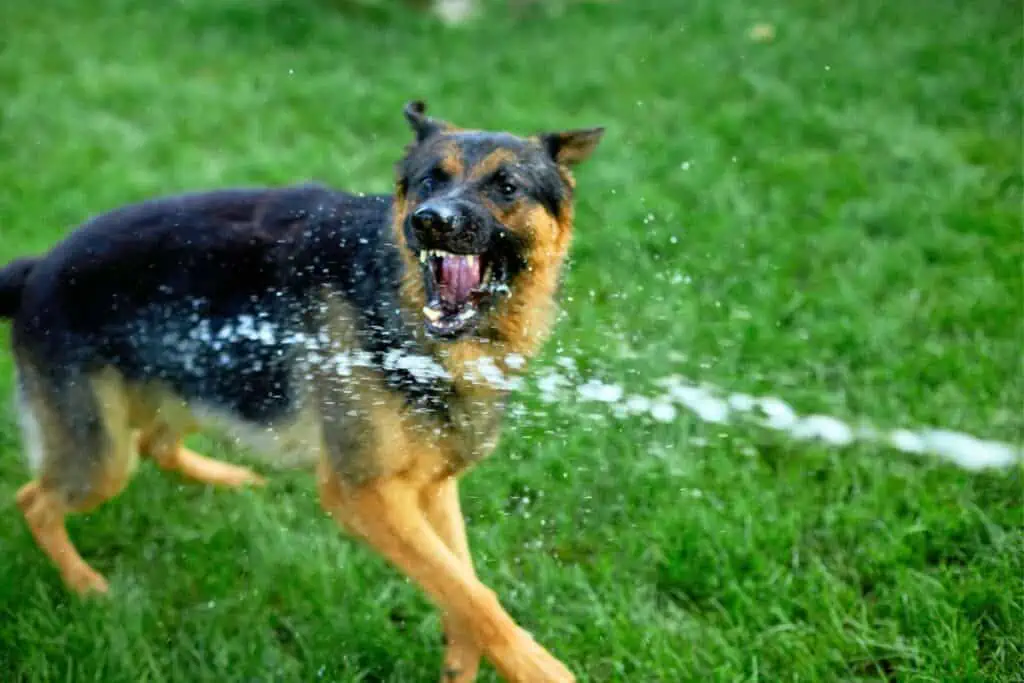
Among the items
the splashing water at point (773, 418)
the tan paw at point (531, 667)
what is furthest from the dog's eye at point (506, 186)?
the tan paw at point (531, 667)

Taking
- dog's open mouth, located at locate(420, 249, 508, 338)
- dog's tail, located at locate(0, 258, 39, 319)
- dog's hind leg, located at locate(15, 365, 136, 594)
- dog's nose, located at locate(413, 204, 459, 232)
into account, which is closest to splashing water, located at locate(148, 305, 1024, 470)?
dog's open mouth, located at locate(420, 249, 508, 338)

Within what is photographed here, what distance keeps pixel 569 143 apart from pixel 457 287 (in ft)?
2.16

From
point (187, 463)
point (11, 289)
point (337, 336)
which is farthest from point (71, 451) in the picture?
point (337, 336)

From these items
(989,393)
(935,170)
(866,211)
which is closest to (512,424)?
(989,393)

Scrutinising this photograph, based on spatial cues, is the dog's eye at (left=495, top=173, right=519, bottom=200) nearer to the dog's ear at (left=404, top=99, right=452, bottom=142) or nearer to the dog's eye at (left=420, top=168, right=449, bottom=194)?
the dog's eye at (left=420, top=168, right=449, bottom=194)

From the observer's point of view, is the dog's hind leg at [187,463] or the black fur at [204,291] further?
the dog's hind leg at [187,463]

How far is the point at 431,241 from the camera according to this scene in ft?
9.59

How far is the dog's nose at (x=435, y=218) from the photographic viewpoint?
286 cm

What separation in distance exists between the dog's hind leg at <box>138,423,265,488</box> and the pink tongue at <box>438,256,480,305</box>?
142 centimetres

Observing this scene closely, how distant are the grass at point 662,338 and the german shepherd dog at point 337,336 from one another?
0.97 feet

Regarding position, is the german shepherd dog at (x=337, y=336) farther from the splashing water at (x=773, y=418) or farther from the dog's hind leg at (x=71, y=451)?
the splashing water at (x=773, y=418)

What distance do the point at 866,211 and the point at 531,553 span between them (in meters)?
3.40

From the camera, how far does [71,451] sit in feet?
11.2

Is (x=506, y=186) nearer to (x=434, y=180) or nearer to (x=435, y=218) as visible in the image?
(x=434, y=180)
